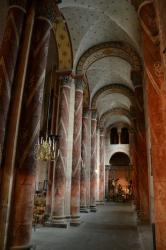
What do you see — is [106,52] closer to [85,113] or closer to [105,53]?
[105,53]

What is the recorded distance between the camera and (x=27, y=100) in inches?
215

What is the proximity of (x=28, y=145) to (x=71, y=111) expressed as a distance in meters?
5.44

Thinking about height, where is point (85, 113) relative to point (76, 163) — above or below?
above

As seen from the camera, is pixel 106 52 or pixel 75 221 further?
pixel 106 52

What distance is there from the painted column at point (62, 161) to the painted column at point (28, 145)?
11.8 ft

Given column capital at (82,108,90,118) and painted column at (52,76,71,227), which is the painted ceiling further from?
column capital at (82,108,90,118)

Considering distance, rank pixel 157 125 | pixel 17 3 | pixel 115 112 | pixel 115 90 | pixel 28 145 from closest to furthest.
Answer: pixel 157 125
pixel 28 145
pixel 17 3
pixel 115 90
pixel 115 112

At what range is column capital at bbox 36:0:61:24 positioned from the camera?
6375 mm

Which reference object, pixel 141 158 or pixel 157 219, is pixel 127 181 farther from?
pixel 157 219

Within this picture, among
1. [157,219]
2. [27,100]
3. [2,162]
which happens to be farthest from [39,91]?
[157,219]

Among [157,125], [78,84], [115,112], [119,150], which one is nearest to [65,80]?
[78,84]

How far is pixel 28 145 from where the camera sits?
5105mm

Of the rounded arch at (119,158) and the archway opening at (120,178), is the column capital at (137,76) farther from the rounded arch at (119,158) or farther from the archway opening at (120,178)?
the rounded arch at (119,158)

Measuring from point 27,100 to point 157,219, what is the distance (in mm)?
3560
